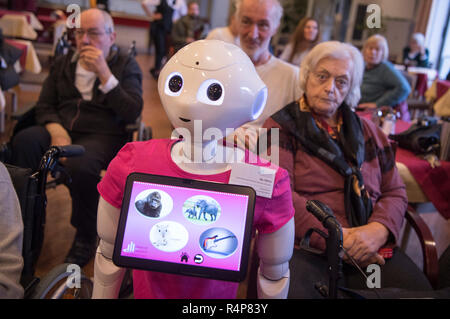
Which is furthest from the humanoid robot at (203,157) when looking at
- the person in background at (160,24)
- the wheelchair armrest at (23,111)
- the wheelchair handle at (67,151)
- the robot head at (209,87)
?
the person in background at (160,24)

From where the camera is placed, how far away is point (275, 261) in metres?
0.92

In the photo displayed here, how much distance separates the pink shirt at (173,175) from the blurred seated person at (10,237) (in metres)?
0.21

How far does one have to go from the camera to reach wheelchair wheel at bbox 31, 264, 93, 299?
934 millimetres

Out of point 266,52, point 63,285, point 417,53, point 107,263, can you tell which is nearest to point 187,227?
point 107,263

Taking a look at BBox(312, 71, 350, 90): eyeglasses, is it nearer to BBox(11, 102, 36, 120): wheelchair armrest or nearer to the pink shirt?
the pink shirt

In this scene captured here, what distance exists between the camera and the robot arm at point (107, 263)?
93cm

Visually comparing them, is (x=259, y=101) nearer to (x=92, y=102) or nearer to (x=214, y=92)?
(x=214, y=92)

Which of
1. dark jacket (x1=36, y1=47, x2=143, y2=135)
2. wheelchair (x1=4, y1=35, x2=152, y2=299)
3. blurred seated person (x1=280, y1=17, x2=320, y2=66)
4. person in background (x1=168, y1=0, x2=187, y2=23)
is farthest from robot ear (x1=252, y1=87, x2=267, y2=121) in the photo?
person in background (x1=168, y1=0, x2=187, y2=23)

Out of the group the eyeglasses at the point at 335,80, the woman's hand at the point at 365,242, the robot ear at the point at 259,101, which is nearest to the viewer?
the robot ear at the point at 259,101

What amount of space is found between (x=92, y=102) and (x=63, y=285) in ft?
3.93

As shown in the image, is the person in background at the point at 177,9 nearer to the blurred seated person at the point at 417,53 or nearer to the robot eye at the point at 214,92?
the blurred seated person at the point at 417,53

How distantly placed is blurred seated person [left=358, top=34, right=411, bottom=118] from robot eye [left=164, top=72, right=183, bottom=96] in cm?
265

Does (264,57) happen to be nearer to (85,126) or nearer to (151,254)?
(85,126)
